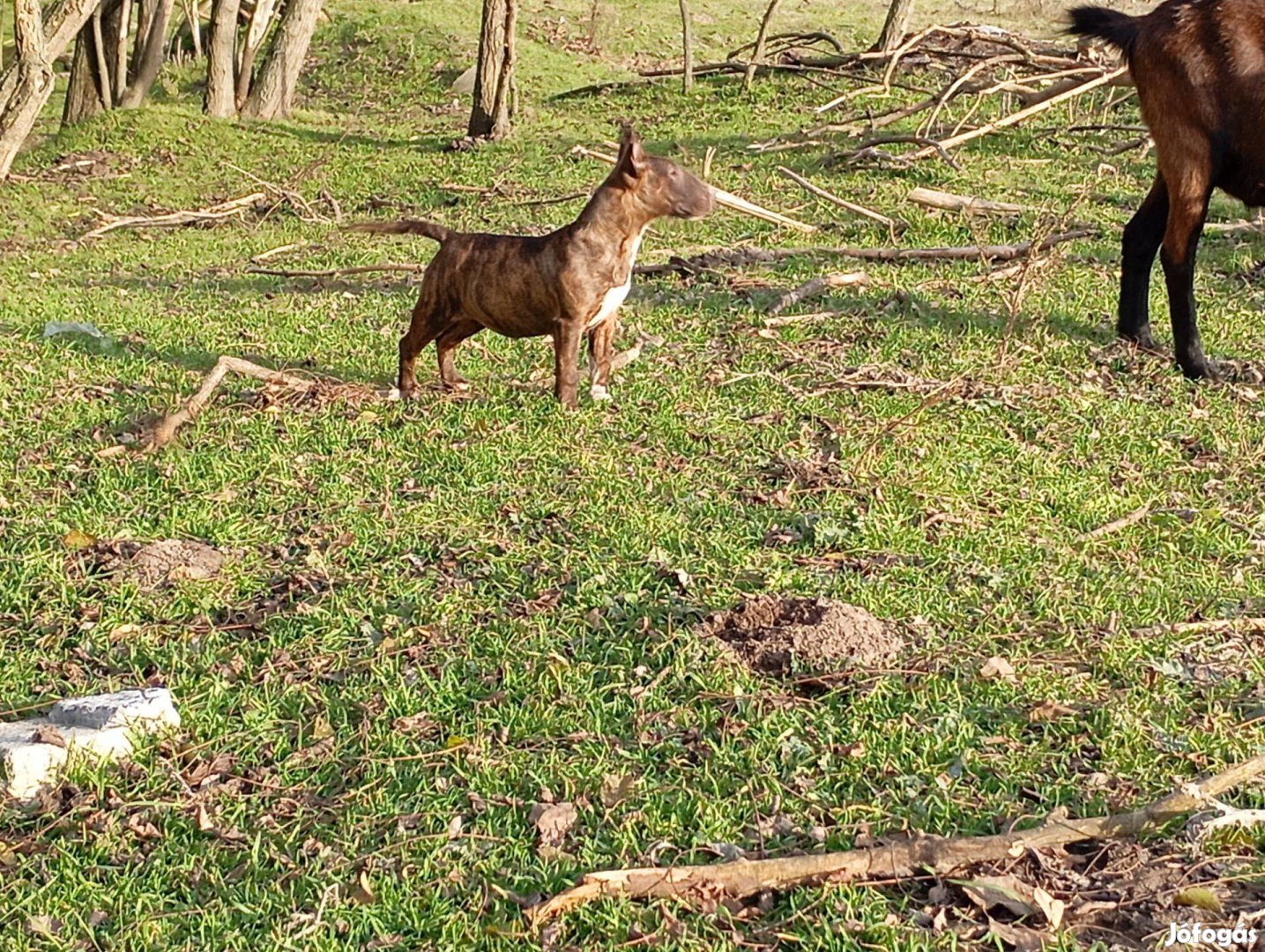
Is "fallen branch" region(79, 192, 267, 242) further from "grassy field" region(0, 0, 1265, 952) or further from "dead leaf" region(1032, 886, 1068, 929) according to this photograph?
"dead leaf" region(1032, 886, 1068, 929)

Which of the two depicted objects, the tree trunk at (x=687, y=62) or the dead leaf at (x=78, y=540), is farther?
the tree trunk at (x=687, y=62)

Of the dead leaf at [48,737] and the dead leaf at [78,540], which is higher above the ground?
the dead leaf at [78,540]

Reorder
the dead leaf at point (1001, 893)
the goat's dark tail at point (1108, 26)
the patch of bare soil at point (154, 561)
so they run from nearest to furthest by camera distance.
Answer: the dead leaf at point (1001, 893) < the patch of bare soil at point (154, 561) < the goat's dark tail at point (1108, 26)

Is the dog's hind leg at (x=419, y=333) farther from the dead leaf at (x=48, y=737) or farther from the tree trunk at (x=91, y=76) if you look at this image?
the tree trunk at (x=91, y=76)

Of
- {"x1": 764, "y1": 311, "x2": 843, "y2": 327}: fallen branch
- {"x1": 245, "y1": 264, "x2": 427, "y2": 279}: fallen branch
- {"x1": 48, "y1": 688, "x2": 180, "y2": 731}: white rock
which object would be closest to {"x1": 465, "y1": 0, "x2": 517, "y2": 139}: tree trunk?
{"x1": 245, "y1": 264, "x2": 427, "y2": 279}: fallen branch

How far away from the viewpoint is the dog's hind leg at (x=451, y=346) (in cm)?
714

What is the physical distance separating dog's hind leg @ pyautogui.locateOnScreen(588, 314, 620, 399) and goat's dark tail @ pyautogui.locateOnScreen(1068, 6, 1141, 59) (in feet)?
10.4

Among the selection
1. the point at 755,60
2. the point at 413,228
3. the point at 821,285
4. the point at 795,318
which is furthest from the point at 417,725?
the point at 755,60

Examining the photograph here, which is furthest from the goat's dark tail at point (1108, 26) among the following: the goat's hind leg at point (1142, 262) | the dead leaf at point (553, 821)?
the dead leaf at point (553, 821)

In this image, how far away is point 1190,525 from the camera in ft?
18.1

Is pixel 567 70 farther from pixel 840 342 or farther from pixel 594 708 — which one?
pixel 594 708

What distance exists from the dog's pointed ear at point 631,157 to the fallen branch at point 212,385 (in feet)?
6.93

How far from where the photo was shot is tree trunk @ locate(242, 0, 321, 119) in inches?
709

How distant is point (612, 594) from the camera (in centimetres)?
500
